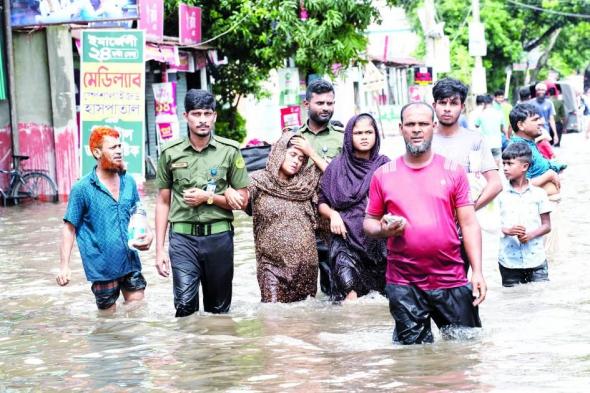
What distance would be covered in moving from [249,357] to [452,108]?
226cm

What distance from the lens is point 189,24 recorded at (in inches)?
989

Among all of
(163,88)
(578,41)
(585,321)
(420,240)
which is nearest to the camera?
(420,240)

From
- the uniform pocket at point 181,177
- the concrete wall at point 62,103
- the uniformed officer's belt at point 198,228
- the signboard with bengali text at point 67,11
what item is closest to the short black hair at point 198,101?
the uniform pocket at point 181,177

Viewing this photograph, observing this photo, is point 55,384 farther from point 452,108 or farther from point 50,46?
point 50,46

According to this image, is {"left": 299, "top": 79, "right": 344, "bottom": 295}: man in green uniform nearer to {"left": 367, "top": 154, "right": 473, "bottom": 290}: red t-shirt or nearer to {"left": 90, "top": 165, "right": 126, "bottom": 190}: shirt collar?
{"left": 90, "top": 165, "right": 126, "bottom": 190}: shirt collar

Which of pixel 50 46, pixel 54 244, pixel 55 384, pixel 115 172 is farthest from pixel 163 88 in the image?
pixel 55 384

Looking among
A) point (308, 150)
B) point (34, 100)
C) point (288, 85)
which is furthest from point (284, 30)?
point (308, 150)

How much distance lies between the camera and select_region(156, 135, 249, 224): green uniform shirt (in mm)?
7910

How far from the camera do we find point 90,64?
18938mm

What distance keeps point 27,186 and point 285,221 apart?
12.0 m

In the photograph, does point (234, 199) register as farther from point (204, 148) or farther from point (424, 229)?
point (424, 229)

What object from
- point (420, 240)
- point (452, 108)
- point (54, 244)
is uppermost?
point (452, 108)

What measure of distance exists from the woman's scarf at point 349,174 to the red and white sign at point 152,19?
1489cm

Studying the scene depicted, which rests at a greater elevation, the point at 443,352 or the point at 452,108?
the point at 452,108
